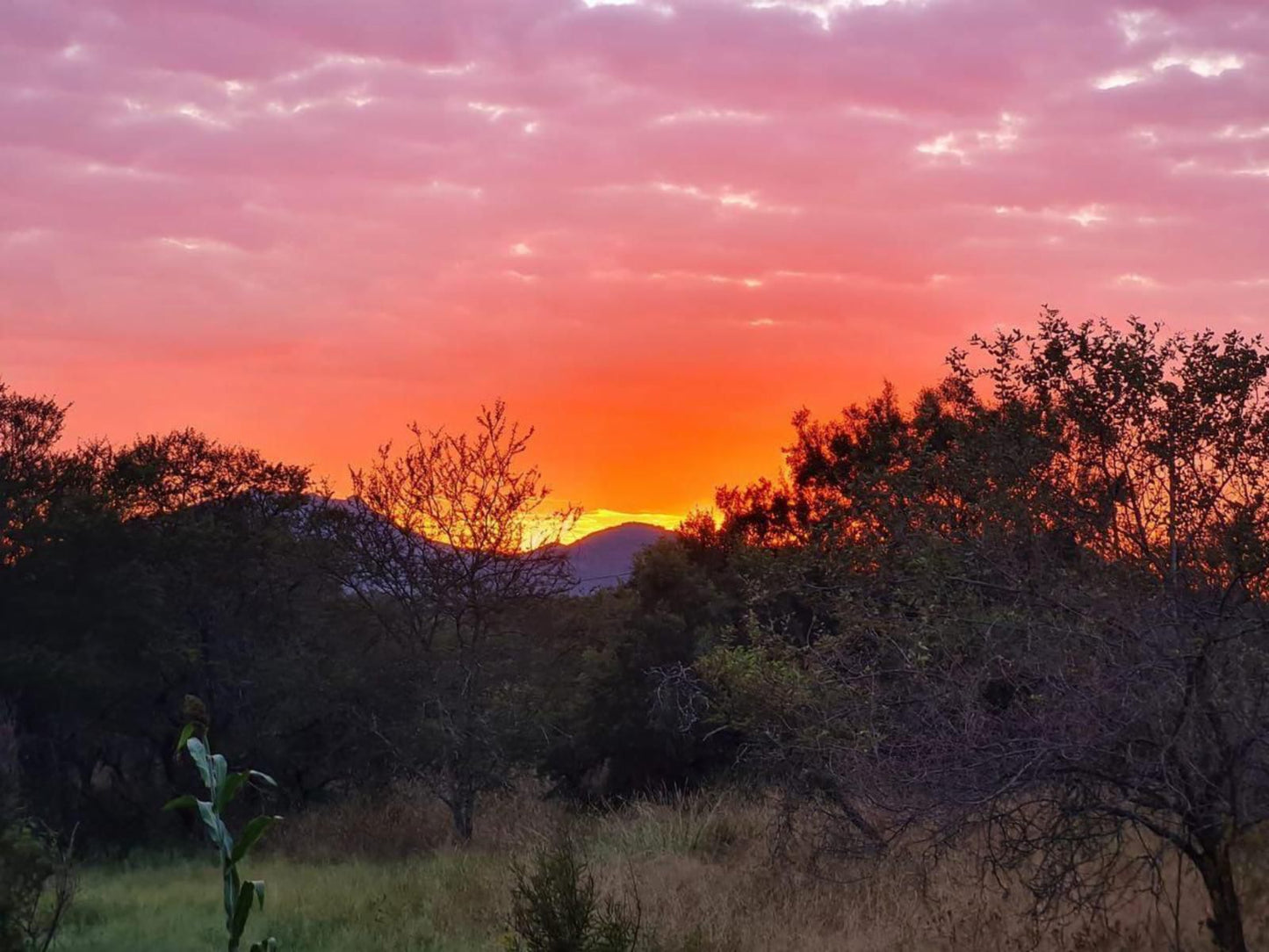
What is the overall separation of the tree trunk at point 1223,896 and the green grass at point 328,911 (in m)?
7.17

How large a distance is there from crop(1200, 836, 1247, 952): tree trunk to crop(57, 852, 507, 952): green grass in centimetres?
717

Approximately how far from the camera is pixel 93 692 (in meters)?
26.4

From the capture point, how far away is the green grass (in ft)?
49.0

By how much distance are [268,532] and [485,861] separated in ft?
40.3

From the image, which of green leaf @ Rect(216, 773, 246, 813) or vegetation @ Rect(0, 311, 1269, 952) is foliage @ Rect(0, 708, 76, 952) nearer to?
vegetation @ Rect(0, 311, 1269, 952)

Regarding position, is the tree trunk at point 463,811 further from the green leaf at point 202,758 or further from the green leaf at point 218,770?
the green leaf at point 202,758

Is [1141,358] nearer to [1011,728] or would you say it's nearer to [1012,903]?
[1011,728]

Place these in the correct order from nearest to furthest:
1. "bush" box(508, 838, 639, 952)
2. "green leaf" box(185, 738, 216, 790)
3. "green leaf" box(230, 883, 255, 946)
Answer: "green leaf" box(185, 738, 216, 790), "green leaf" box(230, 883, 255, 946), "bush" box(508, 838, 639, 952)

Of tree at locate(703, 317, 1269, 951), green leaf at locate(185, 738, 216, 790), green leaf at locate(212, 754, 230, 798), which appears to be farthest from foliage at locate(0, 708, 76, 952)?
green leaf at locate(185, 738, 216, 790)

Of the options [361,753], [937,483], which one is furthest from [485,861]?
[937,483]

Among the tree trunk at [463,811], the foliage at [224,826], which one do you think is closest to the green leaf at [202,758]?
the foliage at [224,826]

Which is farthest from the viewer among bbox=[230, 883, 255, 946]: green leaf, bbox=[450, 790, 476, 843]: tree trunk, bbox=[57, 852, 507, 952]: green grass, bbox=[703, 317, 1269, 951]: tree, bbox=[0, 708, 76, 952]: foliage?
bbox=[450, 790, 476, 843]: tree trunk

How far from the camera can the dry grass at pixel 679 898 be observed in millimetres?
12961

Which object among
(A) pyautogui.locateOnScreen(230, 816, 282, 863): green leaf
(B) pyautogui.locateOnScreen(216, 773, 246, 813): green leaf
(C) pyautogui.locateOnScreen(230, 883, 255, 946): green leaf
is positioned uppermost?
(B) pyautogui.locateOnScreen(216, 773, 246, 813): green leaf
